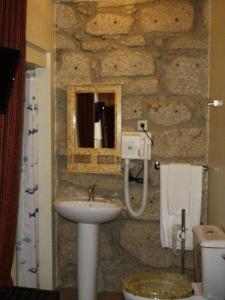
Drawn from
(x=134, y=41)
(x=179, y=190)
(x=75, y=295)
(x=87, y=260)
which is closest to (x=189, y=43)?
(x=134, y=41)

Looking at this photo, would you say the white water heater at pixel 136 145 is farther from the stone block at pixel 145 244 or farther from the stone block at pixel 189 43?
the stone block at pixel 189 43

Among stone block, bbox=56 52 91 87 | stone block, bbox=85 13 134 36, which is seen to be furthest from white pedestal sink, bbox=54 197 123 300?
stone block, bbox=85 13 134 36

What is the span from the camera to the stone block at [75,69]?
118 inches

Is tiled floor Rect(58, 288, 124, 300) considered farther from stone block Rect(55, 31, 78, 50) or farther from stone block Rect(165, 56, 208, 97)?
stone block Rect(55, 31, 78, 50)

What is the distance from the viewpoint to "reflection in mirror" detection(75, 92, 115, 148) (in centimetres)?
294

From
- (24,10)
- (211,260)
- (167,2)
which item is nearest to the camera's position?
(211,260)

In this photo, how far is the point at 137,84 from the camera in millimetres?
2912

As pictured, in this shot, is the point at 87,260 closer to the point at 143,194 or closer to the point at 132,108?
the point at 143,194

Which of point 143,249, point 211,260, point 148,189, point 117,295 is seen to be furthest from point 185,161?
point 117,295

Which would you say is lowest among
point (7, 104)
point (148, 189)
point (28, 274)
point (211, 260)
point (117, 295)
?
point (117, 295)

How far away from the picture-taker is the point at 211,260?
1.95 m

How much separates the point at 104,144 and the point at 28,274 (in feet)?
4.00

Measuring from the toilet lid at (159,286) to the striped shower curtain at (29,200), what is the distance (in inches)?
40.6

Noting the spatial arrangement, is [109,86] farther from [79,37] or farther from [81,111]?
[79,37]
